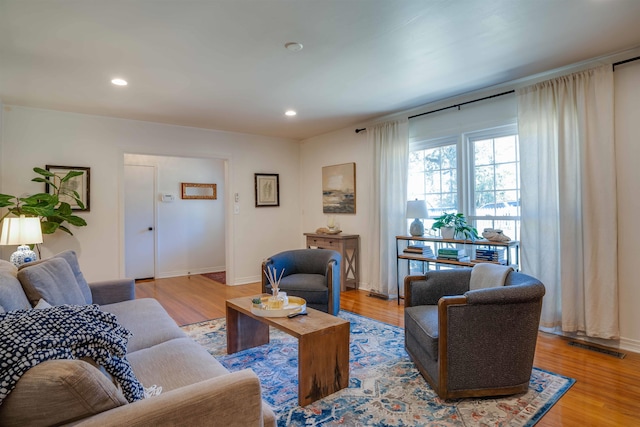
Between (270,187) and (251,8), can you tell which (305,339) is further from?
(270,187)

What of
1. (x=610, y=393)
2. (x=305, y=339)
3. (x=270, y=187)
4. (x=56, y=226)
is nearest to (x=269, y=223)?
(x=270, y=187)

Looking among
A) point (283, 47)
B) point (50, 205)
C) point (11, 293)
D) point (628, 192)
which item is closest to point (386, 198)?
point (628, 192)

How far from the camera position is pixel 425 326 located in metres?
2.30

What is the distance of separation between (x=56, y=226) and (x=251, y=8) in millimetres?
3551

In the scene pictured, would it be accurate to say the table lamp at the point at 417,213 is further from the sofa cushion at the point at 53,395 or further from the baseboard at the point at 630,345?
the sofa cushion at the point at 53,395

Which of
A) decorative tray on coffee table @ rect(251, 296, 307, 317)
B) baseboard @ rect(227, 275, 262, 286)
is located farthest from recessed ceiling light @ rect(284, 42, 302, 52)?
baseboard @ rect(227, 275, 262, 286)

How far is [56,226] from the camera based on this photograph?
13.3 feet

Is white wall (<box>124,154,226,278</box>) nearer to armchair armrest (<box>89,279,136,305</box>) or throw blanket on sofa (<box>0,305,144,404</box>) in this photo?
armchair armrest (<box>89,279,136,305</box>)

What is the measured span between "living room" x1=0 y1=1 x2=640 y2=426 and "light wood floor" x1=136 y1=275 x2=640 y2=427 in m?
0.43

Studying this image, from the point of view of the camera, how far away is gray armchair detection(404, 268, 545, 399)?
209 cm

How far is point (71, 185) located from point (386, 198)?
401 centimetres

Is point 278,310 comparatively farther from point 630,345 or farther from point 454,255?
point 630,345

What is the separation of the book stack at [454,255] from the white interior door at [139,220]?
16.8 feet

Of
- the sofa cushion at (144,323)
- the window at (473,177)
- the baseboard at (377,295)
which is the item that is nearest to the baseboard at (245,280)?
the baseboard at (377,295)
